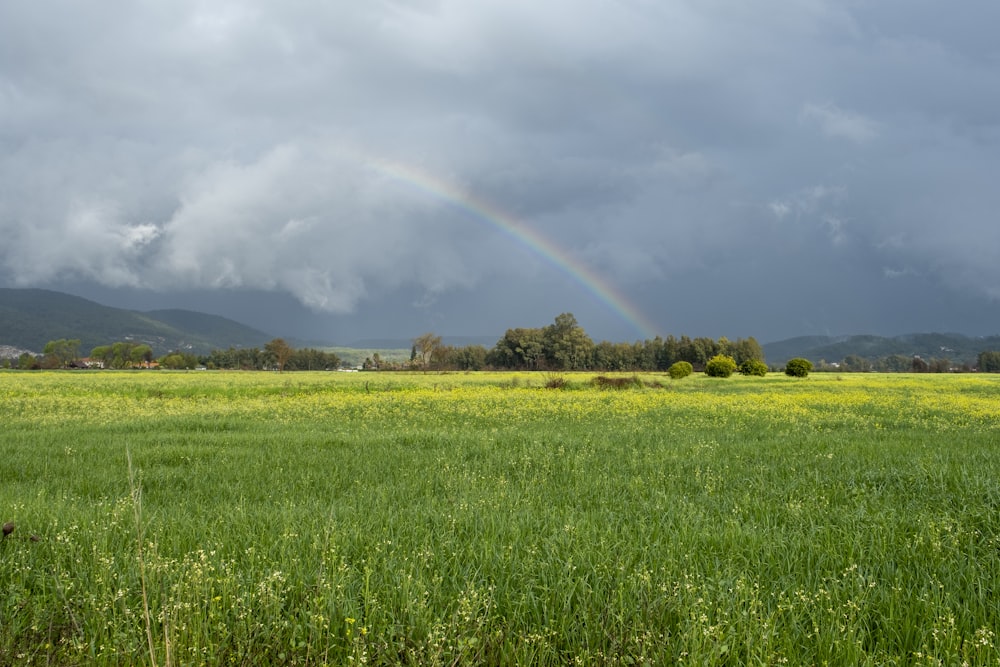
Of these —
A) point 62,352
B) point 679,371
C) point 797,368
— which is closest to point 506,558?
point 679,371

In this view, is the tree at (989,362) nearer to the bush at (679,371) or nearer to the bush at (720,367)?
the bush at (720,367)

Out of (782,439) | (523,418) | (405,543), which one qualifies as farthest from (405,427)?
(405,543)

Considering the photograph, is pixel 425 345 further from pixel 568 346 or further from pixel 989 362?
pixel 989 362

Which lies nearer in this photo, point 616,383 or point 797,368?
point 616,383

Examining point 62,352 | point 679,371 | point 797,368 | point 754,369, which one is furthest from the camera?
point 62,352

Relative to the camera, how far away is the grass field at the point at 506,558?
3.37 metres

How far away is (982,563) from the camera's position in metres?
4.73

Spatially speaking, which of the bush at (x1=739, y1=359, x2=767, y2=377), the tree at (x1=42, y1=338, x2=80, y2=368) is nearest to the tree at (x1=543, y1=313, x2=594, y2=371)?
the bush at (x1=739, y1=359, x2=767, y2=377)

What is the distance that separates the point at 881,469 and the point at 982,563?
440 cm

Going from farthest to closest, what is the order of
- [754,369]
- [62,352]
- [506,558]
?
1. [62,352]
2. [754,369]
3. [506,558]

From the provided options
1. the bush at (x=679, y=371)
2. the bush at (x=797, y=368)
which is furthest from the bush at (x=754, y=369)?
the bush at (x=679, y=371)

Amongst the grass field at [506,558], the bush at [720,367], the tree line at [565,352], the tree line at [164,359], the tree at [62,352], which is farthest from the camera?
the tree at [62,352]

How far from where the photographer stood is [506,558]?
4566 mm

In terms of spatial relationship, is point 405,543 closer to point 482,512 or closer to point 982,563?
point 482,512
